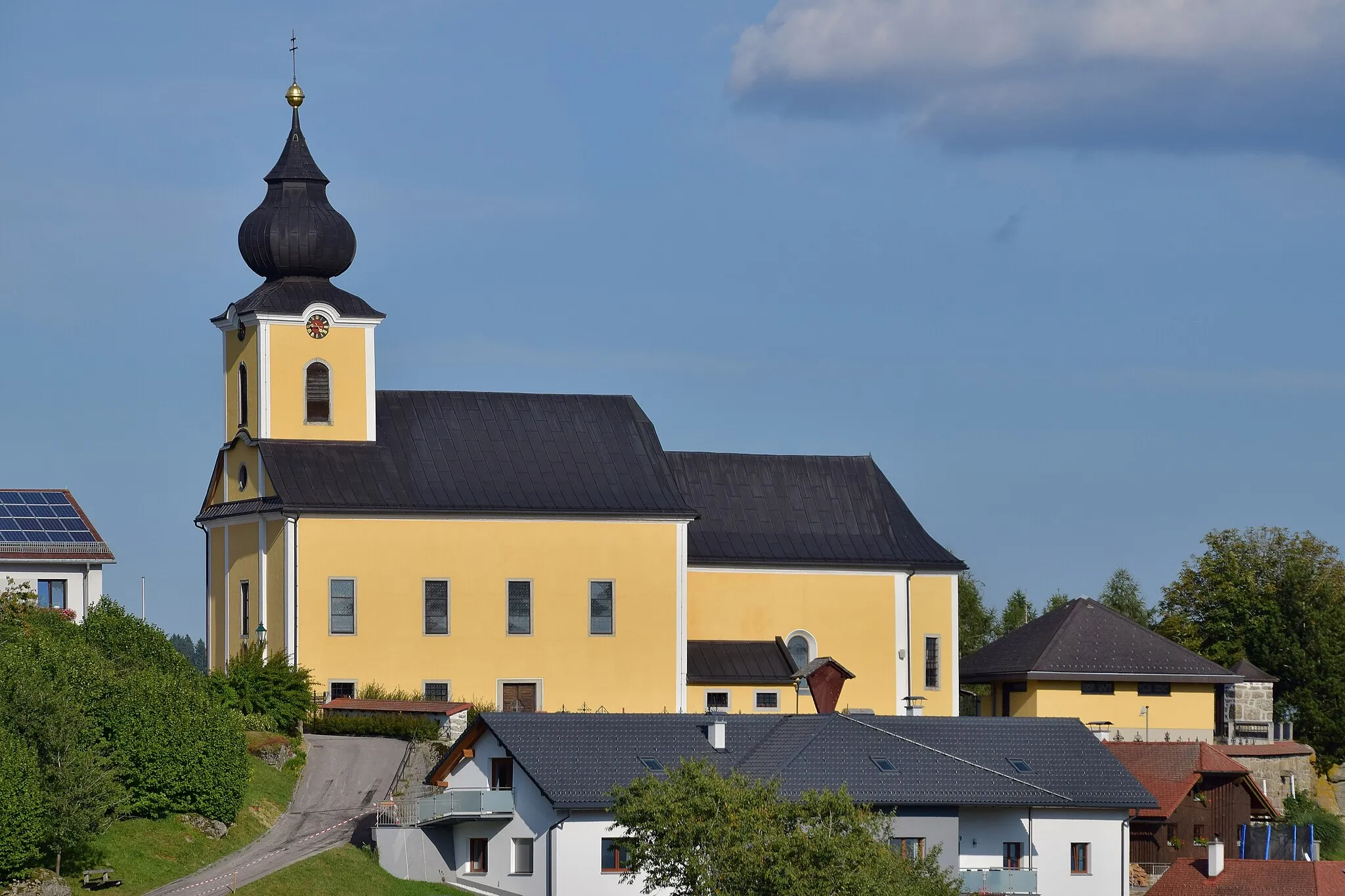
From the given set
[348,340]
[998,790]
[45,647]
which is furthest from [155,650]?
[998,790]

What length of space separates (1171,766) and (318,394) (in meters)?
22.6

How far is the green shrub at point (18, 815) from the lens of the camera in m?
43.3

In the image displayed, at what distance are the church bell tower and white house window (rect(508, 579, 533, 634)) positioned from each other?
5.21 m

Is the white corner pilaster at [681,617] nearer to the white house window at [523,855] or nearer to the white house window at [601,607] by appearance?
the white house window at [601,607]

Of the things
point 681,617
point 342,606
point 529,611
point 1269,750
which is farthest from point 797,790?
point 1269,750

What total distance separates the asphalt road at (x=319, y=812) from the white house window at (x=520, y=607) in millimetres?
6274

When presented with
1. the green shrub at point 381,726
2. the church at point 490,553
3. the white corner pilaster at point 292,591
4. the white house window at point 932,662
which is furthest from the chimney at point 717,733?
the white house window at point 932,662

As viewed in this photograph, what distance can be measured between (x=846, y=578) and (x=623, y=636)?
6.90 metres

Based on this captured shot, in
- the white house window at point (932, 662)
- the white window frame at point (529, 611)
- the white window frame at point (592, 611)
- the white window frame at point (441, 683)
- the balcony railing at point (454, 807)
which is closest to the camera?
the balcony railing at point (454, 807)

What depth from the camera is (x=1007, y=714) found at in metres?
70.5

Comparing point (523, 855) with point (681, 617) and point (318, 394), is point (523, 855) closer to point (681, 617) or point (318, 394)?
point (681, 617)

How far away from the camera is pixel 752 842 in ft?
137

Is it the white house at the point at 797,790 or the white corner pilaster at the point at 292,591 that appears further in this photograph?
the white corner pilaster at the point at 292,591

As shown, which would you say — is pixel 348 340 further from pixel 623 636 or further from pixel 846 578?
pixel 846 578
